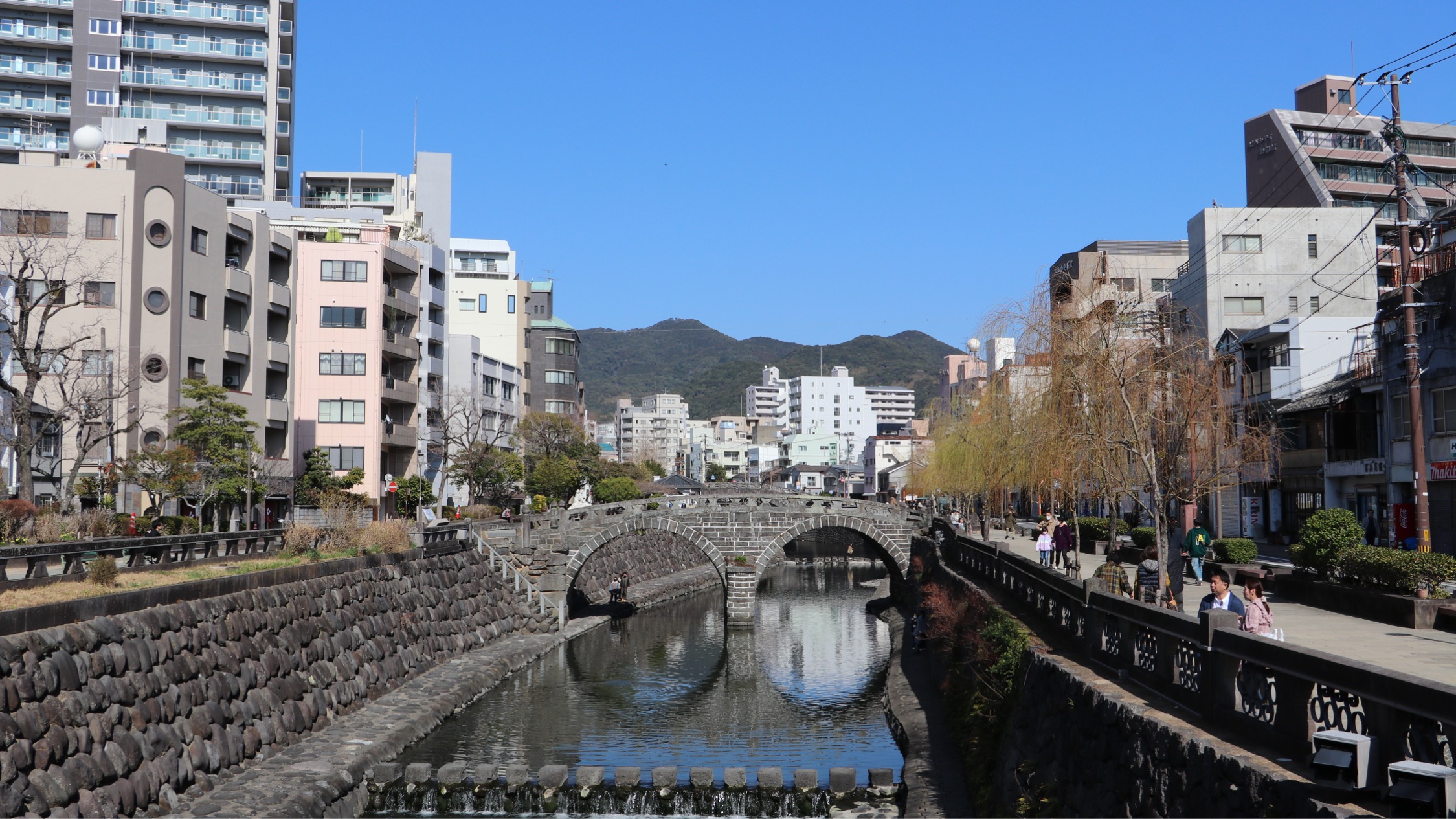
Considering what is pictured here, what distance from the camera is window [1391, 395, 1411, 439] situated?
30312mm

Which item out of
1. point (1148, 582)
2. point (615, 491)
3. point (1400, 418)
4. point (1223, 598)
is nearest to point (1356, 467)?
point (1400, 418)

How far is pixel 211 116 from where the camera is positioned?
64.5 m

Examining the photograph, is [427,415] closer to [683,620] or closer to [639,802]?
[683,620]

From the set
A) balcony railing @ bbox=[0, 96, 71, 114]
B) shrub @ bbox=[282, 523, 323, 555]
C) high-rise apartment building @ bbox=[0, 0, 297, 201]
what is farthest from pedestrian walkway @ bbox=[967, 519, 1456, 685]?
balcony railing @ bbox=[0, 96, 71, 114]

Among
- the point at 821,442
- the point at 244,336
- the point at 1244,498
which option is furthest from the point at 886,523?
the point at 821,442

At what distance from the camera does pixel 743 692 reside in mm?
31594

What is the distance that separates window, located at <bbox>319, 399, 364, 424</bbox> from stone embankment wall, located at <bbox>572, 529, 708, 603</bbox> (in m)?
12.2

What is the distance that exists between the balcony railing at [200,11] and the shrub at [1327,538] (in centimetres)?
6313

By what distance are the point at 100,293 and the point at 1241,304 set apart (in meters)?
44.9

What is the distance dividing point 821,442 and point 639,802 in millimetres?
127099

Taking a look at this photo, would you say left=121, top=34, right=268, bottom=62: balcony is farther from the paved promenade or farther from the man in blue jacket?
the man in blue jacket

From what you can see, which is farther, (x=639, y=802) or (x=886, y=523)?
(x=886, y=523)

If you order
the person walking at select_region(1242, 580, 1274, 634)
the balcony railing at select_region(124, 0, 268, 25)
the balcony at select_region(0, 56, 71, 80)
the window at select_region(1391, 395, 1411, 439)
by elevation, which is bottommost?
the person walking at select_region(1242, 580, 1274, 634)

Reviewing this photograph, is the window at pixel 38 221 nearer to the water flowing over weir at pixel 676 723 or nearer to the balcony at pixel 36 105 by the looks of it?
the water flowing over weir at pixel 676 723
